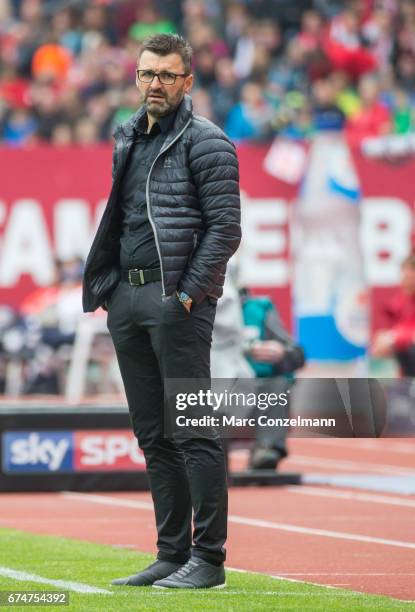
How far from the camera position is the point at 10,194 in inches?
738

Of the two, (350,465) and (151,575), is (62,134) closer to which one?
(350,465)

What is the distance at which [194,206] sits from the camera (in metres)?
7.08

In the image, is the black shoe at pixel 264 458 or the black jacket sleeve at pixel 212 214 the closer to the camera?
the black jacket sleeve at pixel 212 214

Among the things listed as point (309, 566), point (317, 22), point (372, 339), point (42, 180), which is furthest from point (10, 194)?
point (309, 566)

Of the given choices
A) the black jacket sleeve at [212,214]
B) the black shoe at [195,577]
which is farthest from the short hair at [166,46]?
the black shoe at [195,577]

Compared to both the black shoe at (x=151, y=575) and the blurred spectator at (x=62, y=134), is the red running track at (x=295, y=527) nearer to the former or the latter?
the black shoe at (x=151, y=575)

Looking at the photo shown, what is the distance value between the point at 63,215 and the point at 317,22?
618 centimetres

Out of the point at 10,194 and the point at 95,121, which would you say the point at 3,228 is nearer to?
the point at 10,194

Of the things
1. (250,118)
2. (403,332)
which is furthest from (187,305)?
(250,118)

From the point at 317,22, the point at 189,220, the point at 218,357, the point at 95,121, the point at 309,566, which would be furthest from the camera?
the point at 317,22

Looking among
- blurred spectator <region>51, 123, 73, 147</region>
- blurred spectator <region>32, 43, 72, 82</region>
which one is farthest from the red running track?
blurred spectator <region>32, 43, 72, 82</region>

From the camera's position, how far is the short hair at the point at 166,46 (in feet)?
23.3

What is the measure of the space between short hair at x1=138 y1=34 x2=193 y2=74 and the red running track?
2387mm

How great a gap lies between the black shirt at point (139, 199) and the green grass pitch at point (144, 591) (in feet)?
4.52
